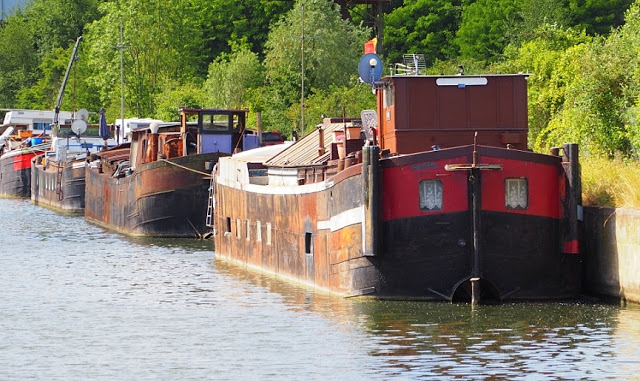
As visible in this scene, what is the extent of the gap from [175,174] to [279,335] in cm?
2261

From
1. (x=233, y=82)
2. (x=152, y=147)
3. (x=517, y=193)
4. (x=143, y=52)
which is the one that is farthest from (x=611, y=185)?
(x=143, y=52)

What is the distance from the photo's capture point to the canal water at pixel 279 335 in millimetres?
22453

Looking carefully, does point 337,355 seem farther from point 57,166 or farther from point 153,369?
point 57,166

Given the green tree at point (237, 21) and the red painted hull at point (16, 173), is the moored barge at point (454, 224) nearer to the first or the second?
the red painted hull at point (16, 173)

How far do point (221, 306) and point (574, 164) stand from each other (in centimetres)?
760

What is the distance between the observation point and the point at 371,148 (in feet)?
89.2

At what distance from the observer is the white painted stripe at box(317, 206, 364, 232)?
28.0 m

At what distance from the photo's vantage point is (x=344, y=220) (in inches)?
1134

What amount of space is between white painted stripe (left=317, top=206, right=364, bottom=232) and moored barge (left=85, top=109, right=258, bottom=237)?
17506 millimetres

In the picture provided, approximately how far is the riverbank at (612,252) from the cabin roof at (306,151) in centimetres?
754

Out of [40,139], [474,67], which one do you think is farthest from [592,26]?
[40,139]

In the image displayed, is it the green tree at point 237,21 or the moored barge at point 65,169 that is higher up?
the green tree at point 237,21

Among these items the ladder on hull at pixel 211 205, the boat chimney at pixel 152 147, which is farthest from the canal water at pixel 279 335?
the boat chimney at pixel 152 147

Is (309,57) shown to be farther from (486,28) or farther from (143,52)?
(143,52)
